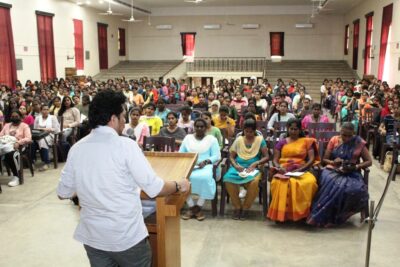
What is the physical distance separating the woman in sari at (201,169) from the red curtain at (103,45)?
617 inches

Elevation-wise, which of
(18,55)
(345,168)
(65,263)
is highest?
(18,55)

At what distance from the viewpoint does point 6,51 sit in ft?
37.6

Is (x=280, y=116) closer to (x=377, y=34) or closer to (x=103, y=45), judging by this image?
(x=377, y=34)

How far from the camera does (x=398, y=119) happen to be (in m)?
6.06

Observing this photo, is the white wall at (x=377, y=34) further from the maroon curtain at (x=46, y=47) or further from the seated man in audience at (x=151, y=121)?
the maroon curtain at (x=46, y=47)

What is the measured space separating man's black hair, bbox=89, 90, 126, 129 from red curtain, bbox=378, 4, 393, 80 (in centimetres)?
1207

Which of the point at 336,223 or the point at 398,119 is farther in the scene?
the point at 398,119

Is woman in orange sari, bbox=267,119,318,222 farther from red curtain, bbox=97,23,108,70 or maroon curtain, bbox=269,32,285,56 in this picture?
maroon curtain, bbox=269,32,285,56

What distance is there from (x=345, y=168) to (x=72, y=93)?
27.0 ft

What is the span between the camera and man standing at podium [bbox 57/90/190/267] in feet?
5.16

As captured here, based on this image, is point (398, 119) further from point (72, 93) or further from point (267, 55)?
point (267, 55)

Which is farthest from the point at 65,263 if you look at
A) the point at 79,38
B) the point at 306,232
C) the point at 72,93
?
the point at 79,38

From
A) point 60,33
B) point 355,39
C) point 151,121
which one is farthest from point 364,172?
point 355,39

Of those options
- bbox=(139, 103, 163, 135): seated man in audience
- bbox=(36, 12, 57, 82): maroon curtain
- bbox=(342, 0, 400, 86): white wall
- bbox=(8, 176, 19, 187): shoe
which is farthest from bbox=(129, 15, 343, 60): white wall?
bbox=(8, 176, 19, 187): shoe
